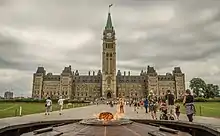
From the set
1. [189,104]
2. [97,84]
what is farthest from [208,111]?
[97,84]

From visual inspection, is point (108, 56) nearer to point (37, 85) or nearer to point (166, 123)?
point (37, 85)

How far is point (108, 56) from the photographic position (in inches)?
6560

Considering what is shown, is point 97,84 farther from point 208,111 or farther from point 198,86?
point 208,111

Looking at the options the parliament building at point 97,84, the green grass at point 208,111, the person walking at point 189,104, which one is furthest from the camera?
the parliament building at point 97,84

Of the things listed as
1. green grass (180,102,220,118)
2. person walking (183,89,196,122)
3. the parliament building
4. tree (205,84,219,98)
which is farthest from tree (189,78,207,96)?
person walking (183,89,196,122)

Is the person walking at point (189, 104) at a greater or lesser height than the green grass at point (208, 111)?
greater

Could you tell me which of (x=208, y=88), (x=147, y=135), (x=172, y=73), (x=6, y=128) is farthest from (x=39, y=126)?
(x=172, y=73)

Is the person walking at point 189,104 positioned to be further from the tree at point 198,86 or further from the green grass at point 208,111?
the tree at point 198,86

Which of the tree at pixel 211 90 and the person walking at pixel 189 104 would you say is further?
the tree at pixel 211 90

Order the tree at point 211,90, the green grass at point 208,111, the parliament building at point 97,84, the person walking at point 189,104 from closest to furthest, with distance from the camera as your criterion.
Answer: the person walking at point 189,104 → the green grass at point 208,111 → the tree at point 211,90 → the parliament building at point 97,84

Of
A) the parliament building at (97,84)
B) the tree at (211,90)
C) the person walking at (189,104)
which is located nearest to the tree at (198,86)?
the tree at (211,90)

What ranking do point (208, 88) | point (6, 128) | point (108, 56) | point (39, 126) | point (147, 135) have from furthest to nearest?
1. point (108, 56)
2. point (208, 88)
3. point (39, 126)
4. point (6, 128)
5. point (147, 135)

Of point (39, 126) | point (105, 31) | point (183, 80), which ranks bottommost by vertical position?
point (39, 126)

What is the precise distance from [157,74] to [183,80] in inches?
740
